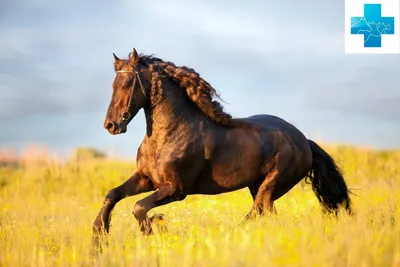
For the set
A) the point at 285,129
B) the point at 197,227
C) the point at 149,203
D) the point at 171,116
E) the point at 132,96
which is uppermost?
the point at 132,96

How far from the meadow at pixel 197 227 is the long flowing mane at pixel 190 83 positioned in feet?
4.75

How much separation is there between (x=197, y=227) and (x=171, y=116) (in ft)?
4.74

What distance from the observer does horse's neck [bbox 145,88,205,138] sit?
7.30 metres

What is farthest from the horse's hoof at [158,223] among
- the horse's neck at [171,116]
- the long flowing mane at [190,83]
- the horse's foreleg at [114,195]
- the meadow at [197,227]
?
the long flowing mane at [190,83]

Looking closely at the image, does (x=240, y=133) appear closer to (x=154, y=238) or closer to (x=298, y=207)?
(x=154, y=238)

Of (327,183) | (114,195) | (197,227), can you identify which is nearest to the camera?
(114,195)

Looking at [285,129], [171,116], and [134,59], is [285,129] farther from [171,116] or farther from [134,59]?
[134,59]

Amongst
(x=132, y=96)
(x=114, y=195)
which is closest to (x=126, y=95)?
(x=132, y=96)

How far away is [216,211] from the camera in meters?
10.3

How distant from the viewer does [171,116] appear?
288 inches

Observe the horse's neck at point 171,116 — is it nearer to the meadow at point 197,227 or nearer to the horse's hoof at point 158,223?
the horse's hoof at point 158,223

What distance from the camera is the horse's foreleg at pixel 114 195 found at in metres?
7.27

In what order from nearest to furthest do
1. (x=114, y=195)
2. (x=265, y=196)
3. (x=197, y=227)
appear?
(x=114, y=195)
(x=197, y=227)
(x=265, y=196)

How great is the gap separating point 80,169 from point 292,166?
10.3m
